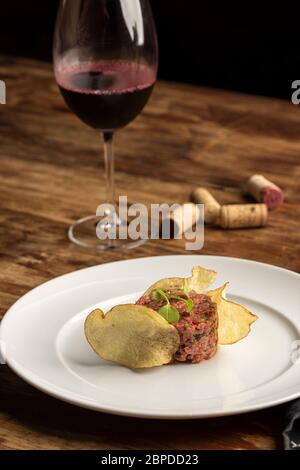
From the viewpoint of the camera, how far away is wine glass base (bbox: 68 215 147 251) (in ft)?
5.16

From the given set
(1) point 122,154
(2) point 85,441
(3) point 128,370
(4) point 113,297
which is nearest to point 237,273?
(4) point 113,297

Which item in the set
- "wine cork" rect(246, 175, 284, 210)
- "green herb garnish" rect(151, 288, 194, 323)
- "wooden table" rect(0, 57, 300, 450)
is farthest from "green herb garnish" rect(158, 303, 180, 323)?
"wine cork" rect(246, 175, 284, 210)

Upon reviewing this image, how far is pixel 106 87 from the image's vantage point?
1.52 m

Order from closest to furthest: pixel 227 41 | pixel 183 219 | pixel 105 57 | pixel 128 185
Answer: pixel 105 57 < pixel 183 219 < pixel 128 185 < pixel 227 41

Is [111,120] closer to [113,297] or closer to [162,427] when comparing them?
[113,297]

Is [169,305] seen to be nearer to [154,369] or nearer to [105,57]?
[154,369]

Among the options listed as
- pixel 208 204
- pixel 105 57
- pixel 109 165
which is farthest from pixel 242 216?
pixel 105 57

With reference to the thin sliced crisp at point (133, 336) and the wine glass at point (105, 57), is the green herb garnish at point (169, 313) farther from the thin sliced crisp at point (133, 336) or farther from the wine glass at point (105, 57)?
the wine glass at point (105, 57)

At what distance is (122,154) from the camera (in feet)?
6.37

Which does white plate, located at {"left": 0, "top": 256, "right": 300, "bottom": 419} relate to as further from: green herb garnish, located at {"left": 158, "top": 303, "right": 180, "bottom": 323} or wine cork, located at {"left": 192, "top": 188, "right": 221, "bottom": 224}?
wine cork, located at {"left": 192, "top": 188, "right": 221, "bottom": 224}

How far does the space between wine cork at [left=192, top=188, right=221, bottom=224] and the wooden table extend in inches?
0.9

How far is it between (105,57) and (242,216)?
361 mm

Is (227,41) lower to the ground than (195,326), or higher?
lower

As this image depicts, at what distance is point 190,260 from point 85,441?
42 cm
